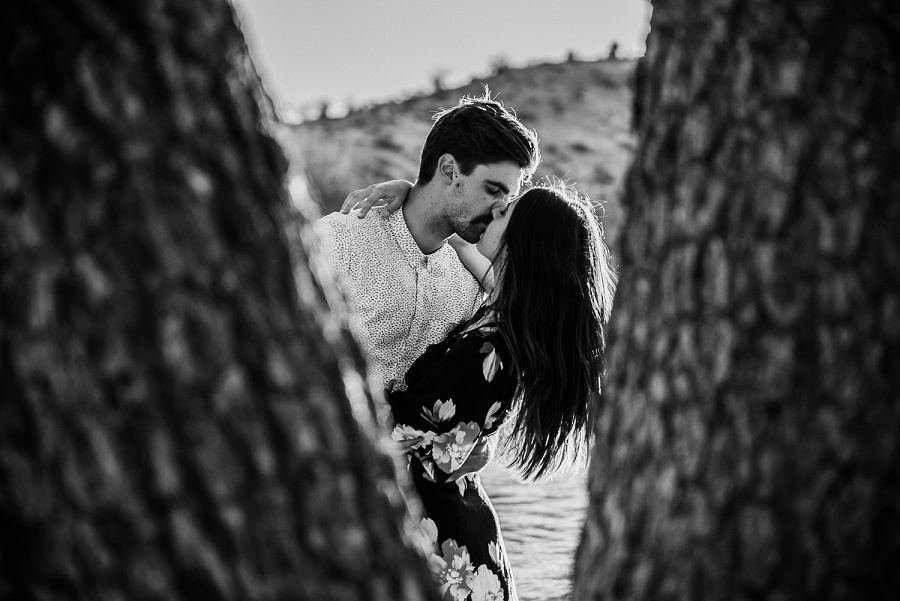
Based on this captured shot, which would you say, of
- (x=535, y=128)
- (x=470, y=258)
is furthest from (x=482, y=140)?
(x=535, y=128)

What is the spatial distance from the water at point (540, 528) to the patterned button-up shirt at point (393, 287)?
1.23 metres

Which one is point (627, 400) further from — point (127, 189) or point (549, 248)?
point (549, 248)

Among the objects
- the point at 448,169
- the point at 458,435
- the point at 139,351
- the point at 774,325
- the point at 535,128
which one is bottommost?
the point at 535,128

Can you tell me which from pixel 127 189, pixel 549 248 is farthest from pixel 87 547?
pixel 549 248

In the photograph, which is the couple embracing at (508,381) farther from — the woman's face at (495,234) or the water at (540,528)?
the water at (540,528)

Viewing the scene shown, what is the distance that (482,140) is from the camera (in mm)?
3678

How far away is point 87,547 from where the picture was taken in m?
1.04

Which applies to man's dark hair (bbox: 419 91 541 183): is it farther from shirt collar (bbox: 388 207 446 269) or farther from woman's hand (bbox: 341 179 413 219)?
shirt collar (bbox: 388 207 446 269)

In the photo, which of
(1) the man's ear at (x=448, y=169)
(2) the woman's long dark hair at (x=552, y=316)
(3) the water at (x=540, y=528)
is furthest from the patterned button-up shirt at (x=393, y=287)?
(3) the water at (x=540, y=528)

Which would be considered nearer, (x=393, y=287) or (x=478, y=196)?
(x=393, y=287)

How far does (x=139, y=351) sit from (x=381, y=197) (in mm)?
2648

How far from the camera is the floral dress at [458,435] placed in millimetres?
2514

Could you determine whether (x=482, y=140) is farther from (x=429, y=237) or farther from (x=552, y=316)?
(x=552, y=316)

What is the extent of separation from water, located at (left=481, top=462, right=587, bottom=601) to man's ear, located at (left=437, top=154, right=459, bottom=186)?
57.7 inches
